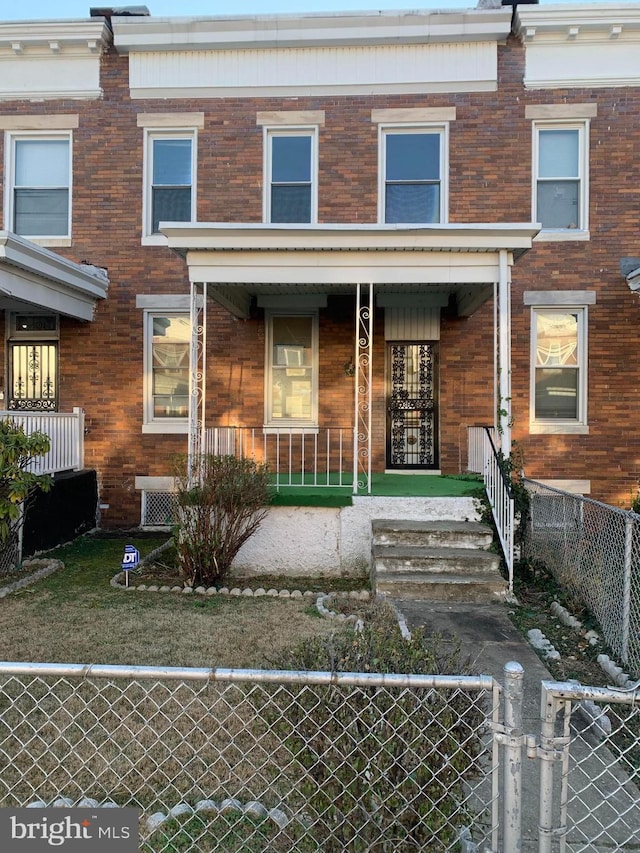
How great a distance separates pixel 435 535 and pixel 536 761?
3.55 m

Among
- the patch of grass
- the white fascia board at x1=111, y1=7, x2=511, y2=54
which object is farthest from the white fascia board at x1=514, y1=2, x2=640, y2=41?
the patch of grass

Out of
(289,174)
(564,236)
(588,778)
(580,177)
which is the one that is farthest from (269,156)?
(588,778)

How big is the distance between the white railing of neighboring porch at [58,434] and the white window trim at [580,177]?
8290 millimetres

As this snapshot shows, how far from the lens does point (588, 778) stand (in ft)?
9.35

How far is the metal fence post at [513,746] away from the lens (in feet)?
6.37

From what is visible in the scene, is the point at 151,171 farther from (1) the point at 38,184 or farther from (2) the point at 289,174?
(2) the point at 289,174

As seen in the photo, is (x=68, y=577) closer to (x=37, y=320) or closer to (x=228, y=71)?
(x=37, y=320)

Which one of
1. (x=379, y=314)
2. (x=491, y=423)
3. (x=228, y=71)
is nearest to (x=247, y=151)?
(x=228, y=71)

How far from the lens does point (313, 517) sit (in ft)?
25.1

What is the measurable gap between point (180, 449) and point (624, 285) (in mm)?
7975

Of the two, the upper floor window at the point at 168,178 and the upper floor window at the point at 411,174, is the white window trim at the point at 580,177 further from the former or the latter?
the upper floor window at the point at 168,178

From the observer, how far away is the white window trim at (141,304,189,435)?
10188 mm

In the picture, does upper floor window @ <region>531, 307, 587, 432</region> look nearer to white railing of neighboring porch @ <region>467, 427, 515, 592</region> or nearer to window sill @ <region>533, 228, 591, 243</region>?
window sill @ <region>533, 228, 591, 243</region>

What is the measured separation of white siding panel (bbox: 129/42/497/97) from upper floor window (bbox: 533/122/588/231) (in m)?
1.33
